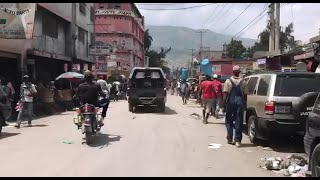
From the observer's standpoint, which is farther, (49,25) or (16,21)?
(49,25)

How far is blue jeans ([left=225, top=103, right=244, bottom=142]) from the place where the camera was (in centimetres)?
1148

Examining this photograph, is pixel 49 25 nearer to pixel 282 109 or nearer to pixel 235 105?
pixel 235 105

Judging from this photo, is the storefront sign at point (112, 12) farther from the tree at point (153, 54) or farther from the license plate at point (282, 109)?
the license plate at point (282, 109)

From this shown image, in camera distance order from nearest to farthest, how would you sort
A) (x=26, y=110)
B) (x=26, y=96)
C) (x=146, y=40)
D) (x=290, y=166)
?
(x=290, y=166), (x=26, y=96), (x=26, y=110), (x=146, y=40)

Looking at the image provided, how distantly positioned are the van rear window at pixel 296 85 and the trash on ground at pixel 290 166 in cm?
179

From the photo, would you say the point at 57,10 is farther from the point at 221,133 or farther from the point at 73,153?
the point at 73,153

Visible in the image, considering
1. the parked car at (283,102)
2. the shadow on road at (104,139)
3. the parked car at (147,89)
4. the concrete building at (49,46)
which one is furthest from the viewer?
the concrete building at (49,46)

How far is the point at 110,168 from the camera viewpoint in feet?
28.0

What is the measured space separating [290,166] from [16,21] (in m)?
13.2

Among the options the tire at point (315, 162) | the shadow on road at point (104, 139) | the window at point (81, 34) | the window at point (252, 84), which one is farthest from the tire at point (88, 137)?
the window at point (81, 34)

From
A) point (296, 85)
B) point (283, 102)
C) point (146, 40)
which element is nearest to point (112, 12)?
point (146, 40)

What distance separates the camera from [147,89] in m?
22.9

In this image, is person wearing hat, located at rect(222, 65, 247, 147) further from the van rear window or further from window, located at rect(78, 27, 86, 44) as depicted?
window, located at rect(78, 27, 86, 44)

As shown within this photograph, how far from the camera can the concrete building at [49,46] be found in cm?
2370
